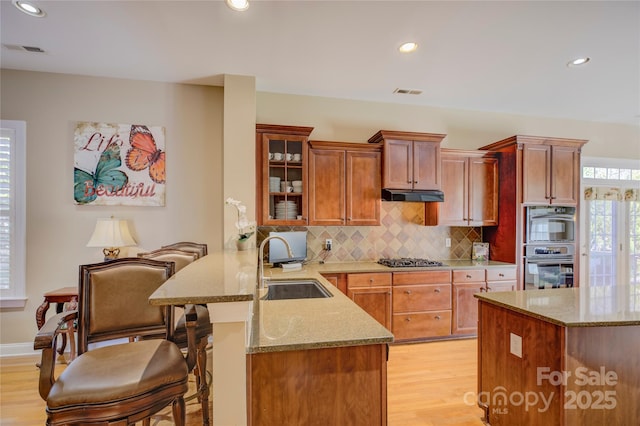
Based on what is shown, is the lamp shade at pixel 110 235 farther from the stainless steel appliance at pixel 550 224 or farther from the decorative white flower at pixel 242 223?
the stainless steel appliance at pixel 550 224

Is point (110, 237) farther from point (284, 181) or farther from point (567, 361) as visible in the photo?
point (567, 361)

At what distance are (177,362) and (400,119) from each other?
379 cm

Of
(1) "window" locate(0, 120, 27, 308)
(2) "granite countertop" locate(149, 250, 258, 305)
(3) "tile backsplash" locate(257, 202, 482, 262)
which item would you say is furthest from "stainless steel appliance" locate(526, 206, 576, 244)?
(1) "window" locate(0, 120, 27, 308)

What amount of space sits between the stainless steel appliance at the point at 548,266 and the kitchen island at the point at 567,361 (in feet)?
5.97

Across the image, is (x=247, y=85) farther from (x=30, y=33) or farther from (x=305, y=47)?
(x=30, y=33)

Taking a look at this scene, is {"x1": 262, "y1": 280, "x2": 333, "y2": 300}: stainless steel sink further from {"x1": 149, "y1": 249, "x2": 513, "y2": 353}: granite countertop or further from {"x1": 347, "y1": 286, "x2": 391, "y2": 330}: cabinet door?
{"x1": 347, "y1": 286, "x2": 391, "y2": 330}: cabinet door

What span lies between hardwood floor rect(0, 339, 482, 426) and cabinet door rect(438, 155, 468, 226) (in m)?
1.53

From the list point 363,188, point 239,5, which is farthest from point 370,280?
point 239,5

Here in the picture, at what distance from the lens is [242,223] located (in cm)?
288

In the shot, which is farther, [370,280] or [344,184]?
[344,184]

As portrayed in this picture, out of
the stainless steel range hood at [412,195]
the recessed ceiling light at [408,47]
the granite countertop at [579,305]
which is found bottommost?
the granite countertop at [579,305]

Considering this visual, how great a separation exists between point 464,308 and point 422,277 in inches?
27.0

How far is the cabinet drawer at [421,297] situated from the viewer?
346 cm

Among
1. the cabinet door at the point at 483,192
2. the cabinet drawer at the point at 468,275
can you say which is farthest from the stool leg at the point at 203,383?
the cabinet door at the point at 483,192
